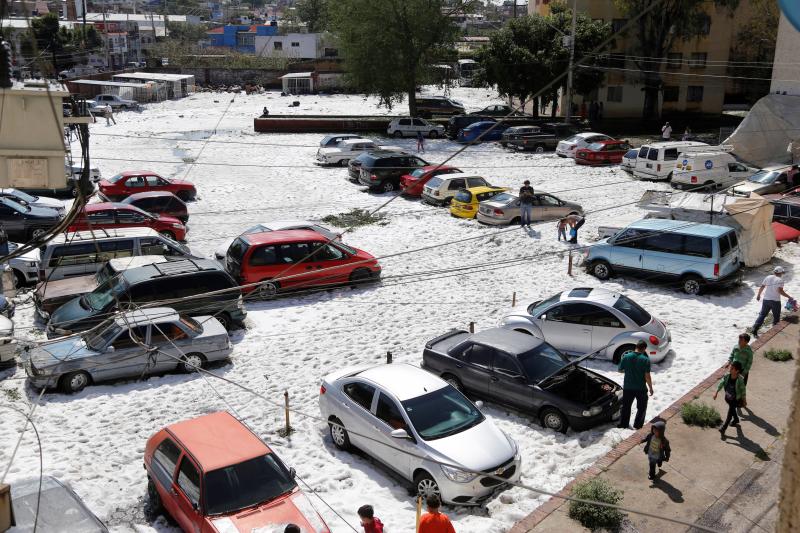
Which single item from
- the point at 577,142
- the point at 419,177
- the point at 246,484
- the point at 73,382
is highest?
the point at 577,142

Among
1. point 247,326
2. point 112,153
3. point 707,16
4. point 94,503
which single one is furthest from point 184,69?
point 94,503

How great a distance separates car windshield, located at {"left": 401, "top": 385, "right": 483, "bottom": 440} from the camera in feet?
34.8

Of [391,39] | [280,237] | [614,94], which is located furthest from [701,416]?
[614,94]

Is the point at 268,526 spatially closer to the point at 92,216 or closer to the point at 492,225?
the point at 92,216

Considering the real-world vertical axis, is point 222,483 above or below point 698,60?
below

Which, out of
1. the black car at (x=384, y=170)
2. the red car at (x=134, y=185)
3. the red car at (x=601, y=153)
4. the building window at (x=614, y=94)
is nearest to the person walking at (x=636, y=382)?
the black car at (x=384, y=170)

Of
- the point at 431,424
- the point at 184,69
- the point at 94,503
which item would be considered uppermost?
the point at 184,69

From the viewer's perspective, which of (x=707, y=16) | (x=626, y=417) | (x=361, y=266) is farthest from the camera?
(x=707, y=16)

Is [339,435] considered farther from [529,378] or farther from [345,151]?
[345,151]

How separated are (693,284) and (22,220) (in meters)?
18.6

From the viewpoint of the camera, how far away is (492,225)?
80.4 feet

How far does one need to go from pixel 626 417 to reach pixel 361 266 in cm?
898

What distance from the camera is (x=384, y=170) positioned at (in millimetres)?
29984

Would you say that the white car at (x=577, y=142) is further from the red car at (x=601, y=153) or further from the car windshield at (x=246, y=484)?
the car windshield at (x=246, y=484)
